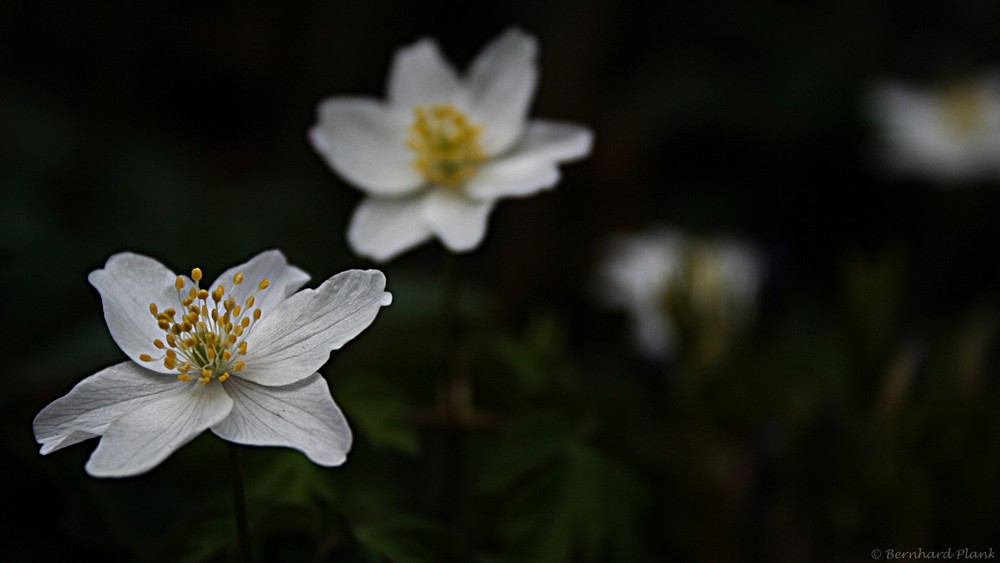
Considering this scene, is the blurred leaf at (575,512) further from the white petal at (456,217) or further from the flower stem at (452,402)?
the white petal at (456,217)

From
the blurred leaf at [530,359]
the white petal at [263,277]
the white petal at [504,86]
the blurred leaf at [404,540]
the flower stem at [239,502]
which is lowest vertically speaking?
the blurred leaf at [404,540]

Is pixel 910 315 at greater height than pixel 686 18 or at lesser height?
A: lesser

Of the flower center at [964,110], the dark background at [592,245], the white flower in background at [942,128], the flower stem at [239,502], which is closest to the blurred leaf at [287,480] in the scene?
the dark background at [592,245]

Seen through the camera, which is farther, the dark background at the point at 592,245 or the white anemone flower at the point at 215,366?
the dark background at the point at 592,245

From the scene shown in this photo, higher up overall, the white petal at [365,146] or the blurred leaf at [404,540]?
the white petal at [365,146]

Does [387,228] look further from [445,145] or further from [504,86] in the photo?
[504,86]

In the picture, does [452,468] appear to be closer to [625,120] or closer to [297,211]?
[297,211]

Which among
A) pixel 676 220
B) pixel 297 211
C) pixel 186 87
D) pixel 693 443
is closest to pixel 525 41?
pixel 693 443
